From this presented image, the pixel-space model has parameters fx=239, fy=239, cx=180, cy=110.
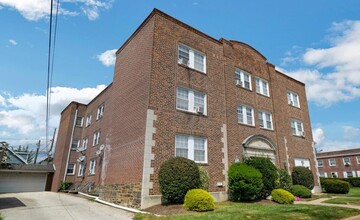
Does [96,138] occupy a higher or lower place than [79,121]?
lower

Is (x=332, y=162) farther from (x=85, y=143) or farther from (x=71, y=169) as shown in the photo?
(x=71, y=169)

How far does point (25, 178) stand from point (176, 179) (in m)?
26.8

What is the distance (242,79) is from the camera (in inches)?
809

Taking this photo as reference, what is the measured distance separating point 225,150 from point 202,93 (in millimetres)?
4262

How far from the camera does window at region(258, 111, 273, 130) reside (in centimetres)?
2070

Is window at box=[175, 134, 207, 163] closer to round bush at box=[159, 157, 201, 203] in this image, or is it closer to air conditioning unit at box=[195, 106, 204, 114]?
air conditioning unit at box=[195, 106, 204, 114]

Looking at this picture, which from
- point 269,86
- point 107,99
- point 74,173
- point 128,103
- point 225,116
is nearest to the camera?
point 128,103

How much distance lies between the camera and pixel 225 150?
16.5 m

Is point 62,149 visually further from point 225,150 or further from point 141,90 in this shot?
point 225,150

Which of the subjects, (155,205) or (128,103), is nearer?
(155,205)

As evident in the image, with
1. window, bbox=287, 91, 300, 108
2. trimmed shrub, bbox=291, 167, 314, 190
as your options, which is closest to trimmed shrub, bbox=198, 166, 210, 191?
trimmed shrub, bbox=291, 167, 314, 190

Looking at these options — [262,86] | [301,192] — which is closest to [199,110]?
[262,86]

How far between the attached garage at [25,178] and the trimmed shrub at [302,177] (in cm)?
2899

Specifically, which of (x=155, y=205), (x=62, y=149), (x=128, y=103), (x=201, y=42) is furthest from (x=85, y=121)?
(x=155, y=205)
